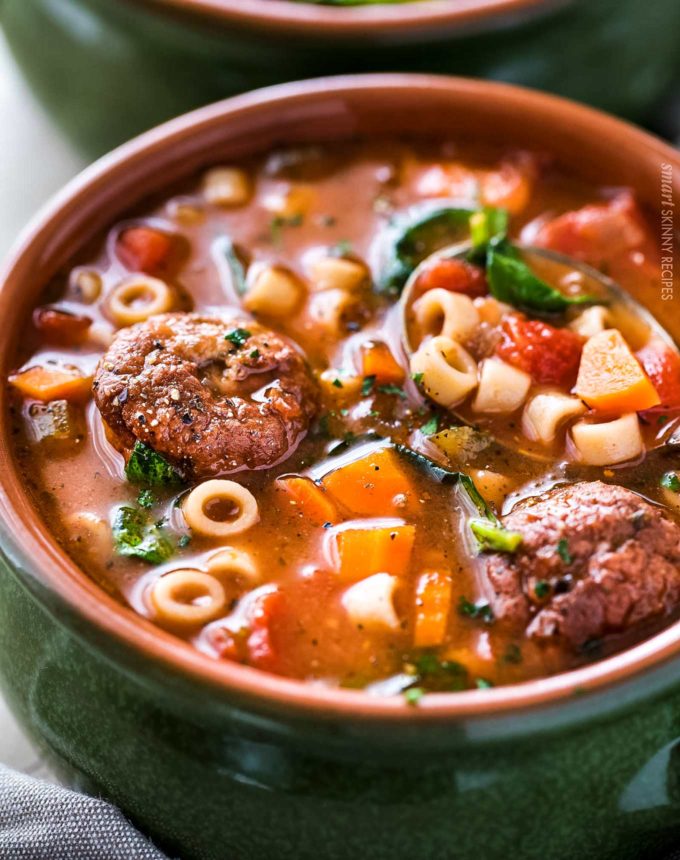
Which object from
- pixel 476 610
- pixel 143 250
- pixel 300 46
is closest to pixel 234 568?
pixel 476 610

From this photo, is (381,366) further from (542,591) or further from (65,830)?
(65,830)

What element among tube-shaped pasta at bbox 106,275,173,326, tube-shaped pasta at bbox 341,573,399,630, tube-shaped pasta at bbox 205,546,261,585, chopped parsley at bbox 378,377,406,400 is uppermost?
tube-shaped pasta at bbox 106,275,173,326

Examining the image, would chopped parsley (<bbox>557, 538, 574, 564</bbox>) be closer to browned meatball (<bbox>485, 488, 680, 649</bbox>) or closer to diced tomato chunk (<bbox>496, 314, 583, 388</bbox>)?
browned meatball (<bbox>485, 488, 680, 649</bbox>)

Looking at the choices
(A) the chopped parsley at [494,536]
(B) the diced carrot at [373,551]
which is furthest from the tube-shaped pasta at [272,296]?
(A) the chopped parsley at [494,536]

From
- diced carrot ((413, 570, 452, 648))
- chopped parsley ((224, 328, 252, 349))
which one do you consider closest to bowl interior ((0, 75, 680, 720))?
chopped parsley ((224, 328, 252, 349))

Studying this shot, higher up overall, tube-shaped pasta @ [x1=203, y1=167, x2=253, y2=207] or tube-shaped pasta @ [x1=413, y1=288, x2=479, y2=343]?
tube-shaped pasta @ [x1=203, y1=167, x2=253, y2=207]

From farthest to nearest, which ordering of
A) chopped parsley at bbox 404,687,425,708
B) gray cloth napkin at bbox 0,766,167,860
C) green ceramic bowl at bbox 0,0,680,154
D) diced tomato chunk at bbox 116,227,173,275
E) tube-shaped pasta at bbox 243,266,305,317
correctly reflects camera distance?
green ceramic bowl at bbox 0,0,680,154 → diced tomato chunk at bbox 116,227,173,275 → tube-shaped pasta at bbox 243,266,305,317 → gray cloth napkin at bbox 0,766,167,860 → chopped parsley at bbox 404,687,425,708
